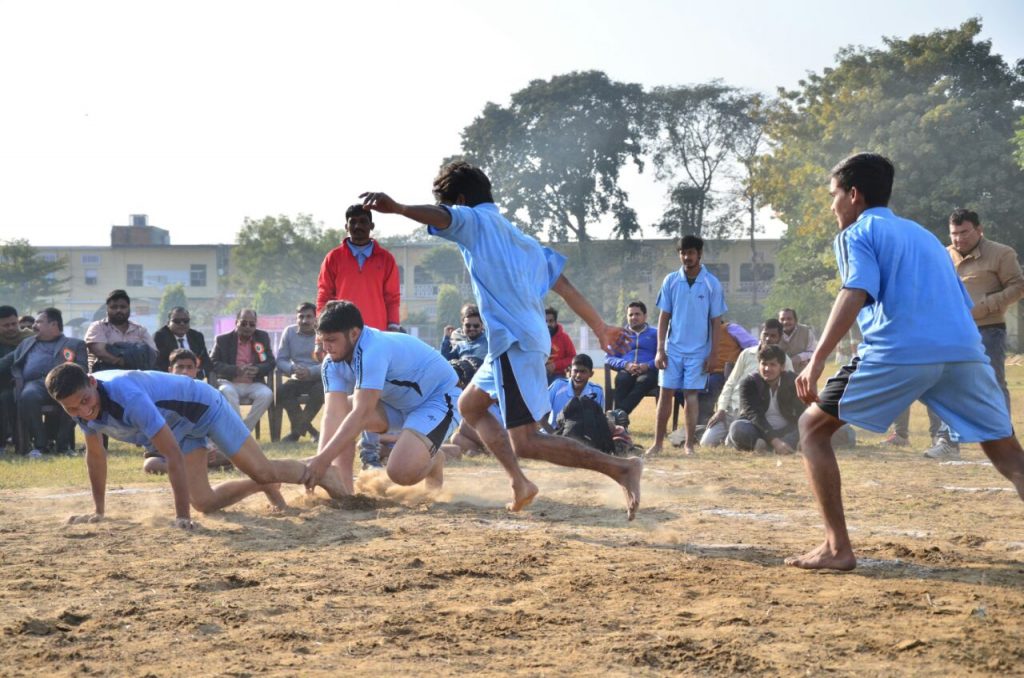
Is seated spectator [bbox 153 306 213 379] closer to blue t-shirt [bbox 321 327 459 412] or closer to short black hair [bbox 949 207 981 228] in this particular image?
blue t-shirt [bbox 321 327 459 412]

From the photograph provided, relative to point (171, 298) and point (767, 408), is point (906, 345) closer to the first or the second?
point (767, 408)

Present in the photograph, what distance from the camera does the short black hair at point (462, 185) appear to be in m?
6.52

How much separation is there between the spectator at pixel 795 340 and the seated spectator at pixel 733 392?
0.39 metres

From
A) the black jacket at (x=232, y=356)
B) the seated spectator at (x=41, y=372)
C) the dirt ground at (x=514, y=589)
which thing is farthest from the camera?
the black jacket at (x=232, y=356)

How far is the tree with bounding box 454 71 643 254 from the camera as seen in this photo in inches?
2378

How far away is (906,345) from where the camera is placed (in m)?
4.86

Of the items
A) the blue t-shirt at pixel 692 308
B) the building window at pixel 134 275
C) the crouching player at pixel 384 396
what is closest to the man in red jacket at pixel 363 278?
the crouching player at pixel 384 396


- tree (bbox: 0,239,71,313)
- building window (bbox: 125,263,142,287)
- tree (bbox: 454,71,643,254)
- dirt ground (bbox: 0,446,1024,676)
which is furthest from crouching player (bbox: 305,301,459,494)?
building window (bbox: 125,263,142,287)

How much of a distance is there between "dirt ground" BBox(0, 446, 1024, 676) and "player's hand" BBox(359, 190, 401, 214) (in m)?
1.76

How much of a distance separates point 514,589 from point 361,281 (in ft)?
16.9

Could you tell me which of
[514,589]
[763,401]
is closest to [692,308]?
[763,401]

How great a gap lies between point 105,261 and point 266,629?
7449 cm

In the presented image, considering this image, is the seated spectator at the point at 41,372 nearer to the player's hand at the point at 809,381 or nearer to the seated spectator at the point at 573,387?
the seated spectator at the point at 573,387

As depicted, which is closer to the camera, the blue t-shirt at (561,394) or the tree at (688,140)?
the blue t-shirt at (561,394)
